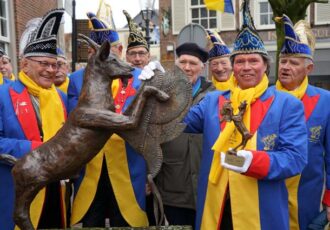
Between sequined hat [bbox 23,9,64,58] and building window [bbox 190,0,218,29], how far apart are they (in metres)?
14.3

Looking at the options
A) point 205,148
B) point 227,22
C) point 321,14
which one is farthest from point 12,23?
point 321,14

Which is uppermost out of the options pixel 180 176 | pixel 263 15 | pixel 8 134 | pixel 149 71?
pixel 263 15

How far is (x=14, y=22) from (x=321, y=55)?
10632 mm

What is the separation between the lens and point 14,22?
9.81 meters

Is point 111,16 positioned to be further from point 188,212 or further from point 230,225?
point 230,225

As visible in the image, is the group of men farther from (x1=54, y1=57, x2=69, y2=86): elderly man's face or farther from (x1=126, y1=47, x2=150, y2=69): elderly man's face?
(x1=54, y1=57, x2=69, y2=86): elderly man's face

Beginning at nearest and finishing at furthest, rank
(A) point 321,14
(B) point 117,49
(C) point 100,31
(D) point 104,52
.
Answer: (D) point 104,52 < (C) point 100,31 < (B) point 117,49 < (A) point 321,14

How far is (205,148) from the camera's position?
2783 mm

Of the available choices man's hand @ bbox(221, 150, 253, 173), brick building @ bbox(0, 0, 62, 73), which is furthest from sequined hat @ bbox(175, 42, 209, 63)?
brick building @ bbox(0, 0, 62, 73)

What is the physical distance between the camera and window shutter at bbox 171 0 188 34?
1678cm

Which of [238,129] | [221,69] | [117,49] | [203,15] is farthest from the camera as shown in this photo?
[203,15]

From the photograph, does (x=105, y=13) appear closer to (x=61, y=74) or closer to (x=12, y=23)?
(x=61, y=74)

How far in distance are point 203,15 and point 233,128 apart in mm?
14621

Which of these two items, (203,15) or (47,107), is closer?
(47,107)
